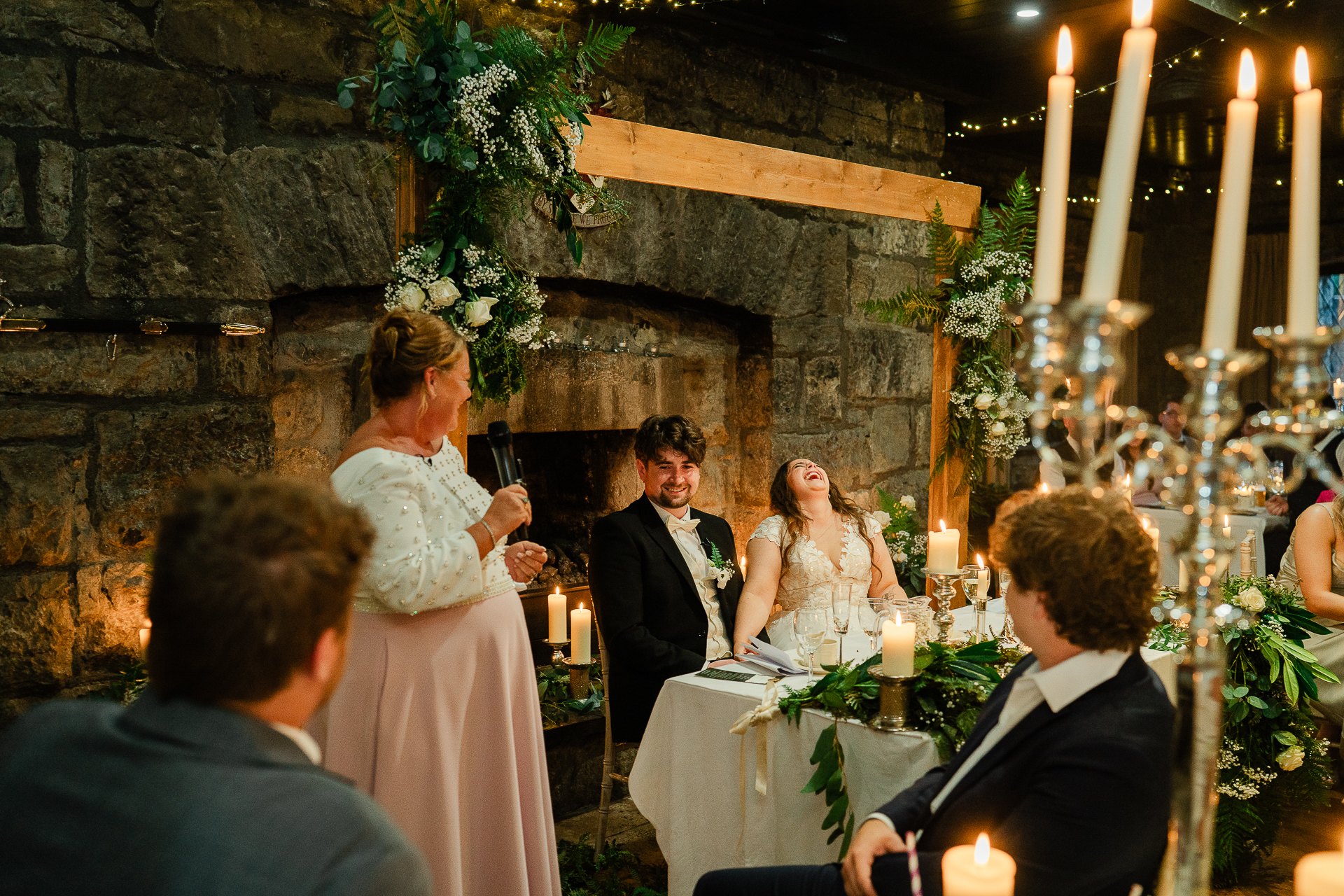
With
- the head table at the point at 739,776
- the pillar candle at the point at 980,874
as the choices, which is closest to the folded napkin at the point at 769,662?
the head table at the point at 739,776

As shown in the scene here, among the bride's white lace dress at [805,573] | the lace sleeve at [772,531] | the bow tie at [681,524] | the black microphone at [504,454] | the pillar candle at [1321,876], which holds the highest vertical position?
the black microphone at [504,454]

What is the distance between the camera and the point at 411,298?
2713mm

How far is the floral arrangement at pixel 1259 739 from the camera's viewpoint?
2.93 metres

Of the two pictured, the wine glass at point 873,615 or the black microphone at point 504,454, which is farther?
the wine glass at point 873,615

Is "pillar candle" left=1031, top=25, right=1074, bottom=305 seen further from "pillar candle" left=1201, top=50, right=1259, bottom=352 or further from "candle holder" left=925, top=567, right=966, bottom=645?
"candle holder" left=925, top=567, right=966, bottom=645

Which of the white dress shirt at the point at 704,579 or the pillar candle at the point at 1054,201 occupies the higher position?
the pillar candle at the point at 1054,201

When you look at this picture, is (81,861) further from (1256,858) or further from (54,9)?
(1256,858)

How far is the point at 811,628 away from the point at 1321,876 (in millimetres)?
1391

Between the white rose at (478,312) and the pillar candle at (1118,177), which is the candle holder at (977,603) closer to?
the white rose at (478,312)

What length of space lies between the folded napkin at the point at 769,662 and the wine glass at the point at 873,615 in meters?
0.20

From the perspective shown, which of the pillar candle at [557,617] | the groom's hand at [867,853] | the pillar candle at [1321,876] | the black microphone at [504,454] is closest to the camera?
the pillar candle at [1321,876]

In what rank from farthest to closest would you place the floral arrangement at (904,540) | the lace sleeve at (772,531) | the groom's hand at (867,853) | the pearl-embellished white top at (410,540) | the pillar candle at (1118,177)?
the floral arrangement at (904,540), the lace sleeve at (772,531), the pearl-embellished white top at (410,540), the groom's hand at (867,853), the pillar candle at (1118,177)

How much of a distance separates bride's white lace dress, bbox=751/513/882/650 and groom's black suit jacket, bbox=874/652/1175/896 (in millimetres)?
1730

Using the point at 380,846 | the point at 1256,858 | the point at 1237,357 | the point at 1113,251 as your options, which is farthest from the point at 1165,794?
the point at 1256,858
